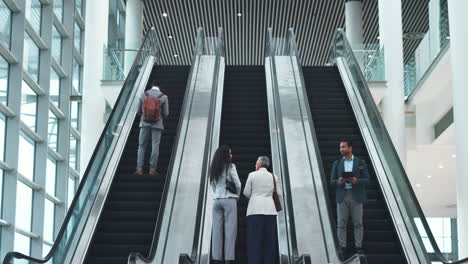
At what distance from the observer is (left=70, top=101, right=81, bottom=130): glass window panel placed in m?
23.7

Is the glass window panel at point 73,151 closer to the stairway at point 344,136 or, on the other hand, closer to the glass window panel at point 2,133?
the glass window panel at point 2,133

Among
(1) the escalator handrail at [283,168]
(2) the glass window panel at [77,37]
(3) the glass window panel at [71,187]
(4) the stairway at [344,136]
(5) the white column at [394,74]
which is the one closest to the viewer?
(1) the escalator handrail at [283,168]

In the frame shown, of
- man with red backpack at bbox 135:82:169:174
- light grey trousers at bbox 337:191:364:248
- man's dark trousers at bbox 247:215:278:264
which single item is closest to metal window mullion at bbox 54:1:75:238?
man with red backpack at bbox 135:82:169:174

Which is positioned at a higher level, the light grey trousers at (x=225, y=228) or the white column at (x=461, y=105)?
the white column at (x=461, y=105)

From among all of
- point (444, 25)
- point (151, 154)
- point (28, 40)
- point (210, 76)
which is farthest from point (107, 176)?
point (444, 25)

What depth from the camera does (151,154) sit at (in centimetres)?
1264

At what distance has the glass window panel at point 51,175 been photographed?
68.5 ft

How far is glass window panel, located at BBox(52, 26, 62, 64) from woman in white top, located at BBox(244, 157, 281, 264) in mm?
13002

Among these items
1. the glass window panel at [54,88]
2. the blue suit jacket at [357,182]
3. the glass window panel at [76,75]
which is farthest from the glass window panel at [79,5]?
the blue suit jacket at [357,182]

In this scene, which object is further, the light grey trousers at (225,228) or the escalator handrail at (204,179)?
the light grey trousers at (225,228)

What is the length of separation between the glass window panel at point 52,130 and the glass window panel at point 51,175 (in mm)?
393

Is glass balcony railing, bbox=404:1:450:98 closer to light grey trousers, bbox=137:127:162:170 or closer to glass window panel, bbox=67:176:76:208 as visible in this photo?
light grey trousers, bbox=137:127:162:170

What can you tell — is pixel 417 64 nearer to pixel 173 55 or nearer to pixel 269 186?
pixel 269 186

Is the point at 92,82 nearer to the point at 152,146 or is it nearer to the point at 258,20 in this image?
the point at 152,146
